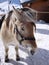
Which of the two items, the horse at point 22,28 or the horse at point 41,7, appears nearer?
the horse at point 22,28

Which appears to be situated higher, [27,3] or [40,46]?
[27,3]

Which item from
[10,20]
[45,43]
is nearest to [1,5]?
[45,43]

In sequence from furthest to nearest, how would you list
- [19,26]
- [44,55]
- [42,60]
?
[44,55] < [42,60] < [19,26]

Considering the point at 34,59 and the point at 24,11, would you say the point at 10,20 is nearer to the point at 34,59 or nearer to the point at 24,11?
the point at 24,11

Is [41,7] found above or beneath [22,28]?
beneath

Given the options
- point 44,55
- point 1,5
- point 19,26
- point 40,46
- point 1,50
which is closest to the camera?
point 19,26

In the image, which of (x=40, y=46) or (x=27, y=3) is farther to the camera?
(x=27, y=3)

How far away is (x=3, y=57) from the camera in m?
2.91

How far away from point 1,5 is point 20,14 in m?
4.13

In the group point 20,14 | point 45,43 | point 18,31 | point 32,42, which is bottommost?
point 45,43

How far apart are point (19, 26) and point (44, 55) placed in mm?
1170

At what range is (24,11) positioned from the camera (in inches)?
89.7

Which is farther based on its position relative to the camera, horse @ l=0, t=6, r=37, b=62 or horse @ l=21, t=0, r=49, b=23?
horse @ l=21, t=0, r=49, b=23

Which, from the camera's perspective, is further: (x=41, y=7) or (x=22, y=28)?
(x=41, y=7)
